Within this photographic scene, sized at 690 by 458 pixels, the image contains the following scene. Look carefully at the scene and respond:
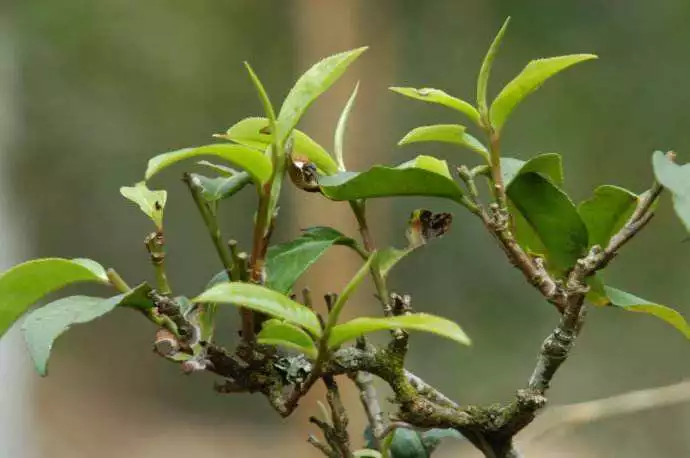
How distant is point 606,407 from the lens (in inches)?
38.7

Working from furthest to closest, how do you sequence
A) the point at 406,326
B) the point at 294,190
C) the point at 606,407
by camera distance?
the point at 294,190 < the point at 606,407 < the point at 406,326

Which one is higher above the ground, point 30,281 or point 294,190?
point 294,190

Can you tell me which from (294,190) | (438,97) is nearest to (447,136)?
(438,97)

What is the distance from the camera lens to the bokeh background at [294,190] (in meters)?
1.17

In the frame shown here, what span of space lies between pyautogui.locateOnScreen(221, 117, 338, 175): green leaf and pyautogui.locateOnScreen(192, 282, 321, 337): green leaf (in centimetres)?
8

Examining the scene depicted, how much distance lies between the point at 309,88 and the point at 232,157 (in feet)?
0.14

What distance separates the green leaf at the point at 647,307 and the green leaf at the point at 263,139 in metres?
0.14

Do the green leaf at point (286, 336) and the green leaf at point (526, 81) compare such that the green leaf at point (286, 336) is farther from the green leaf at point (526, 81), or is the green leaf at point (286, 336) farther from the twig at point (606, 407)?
the twig at point (606, 407)

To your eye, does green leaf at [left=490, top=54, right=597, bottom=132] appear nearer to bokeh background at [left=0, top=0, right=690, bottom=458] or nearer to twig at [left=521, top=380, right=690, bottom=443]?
twig at [left=521, top=380, right=690, bottom=443]

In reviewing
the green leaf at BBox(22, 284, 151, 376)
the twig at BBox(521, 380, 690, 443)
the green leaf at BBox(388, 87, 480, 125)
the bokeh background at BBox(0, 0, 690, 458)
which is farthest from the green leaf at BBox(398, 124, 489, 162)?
the bokeh background at BBox(0, 0, 690, 458)

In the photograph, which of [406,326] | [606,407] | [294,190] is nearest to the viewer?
[406,326]

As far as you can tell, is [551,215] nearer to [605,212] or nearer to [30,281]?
[605,212]

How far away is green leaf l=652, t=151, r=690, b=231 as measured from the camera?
0.78 ft

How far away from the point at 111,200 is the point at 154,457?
444 mm
